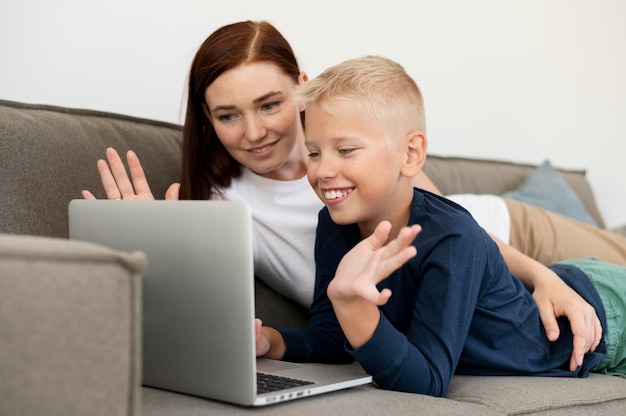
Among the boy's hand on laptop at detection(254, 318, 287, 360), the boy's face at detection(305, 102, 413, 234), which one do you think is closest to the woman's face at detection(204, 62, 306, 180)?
the boy's face at detection(305, 102, 413, 234)

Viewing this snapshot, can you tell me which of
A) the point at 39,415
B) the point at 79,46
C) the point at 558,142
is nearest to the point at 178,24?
the point at 79,46

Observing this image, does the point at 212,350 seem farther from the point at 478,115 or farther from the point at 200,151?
the point at 478,115

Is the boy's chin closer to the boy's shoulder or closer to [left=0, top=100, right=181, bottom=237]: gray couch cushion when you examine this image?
the boy's shoulder

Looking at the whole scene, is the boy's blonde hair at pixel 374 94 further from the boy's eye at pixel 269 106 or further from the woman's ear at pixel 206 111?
the woman's ear at pixel 206 111

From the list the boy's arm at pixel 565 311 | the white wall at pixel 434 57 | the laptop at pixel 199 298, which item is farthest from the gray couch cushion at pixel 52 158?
the boy's arm at pixel 565 311

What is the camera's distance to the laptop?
928 millimetres

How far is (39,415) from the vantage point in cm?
71

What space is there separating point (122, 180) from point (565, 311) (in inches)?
35.5

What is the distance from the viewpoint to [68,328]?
0.72 metres

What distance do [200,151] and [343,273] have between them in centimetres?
76

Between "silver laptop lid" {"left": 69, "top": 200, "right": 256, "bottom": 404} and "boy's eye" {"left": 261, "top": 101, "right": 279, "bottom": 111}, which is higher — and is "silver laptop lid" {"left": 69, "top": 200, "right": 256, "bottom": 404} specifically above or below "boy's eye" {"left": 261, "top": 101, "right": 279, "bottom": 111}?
A: below

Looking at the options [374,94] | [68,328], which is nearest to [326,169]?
[374,94]

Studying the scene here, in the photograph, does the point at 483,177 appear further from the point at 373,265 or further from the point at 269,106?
the point at 373,265

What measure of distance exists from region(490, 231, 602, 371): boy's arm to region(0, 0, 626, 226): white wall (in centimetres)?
95
